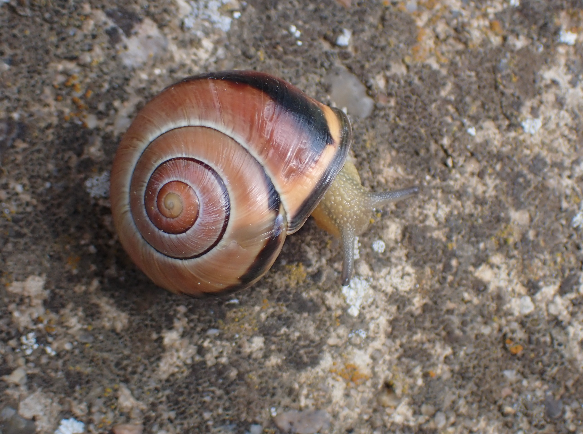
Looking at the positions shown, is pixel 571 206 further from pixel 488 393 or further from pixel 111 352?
pixel 111 352

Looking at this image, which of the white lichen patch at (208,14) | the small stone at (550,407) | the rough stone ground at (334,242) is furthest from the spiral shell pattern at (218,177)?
the small stone at (550,407)

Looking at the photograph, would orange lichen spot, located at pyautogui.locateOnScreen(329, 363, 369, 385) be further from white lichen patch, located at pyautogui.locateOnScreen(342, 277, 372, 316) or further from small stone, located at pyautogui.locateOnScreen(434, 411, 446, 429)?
small stone, located at pyautogui.locateOnScreen(434, 411, 446, 429)

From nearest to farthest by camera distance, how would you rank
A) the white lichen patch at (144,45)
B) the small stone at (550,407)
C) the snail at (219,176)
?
the snail at (219,176) < the white lichen patch at (144,45) < the small stone at (550,407)

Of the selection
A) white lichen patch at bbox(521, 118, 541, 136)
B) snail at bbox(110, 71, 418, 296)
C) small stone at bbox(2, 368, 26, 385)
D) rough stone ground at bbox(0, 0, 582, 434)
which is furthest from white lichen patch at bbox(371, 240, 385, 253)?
small stone at bbox(2, 368, 26, 385)

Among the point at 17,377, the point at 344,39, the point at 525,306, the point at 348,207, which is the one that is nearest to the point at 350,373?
the point at 348,207

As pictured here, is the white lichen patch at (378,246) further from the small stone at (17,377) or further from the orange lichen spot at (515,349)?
the small stone at (17,377)

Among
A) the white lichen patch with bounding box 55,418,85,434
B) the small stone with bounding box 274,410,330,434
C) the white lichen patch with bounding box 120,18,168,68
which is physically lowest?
the white lichen patch with bounding box 55,418,85,434

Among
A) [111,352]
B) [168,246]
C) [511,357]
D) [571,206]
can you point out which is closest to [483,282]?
[511,357]

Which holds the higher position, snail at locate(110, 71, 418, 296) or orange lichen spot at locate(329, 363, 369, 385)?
snail at locate(110, 71, 418, 296)
